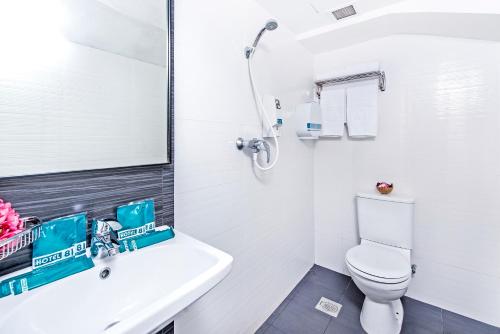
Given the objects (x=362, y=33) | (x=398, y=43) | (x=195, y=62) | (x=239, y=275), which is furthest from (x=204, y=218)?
(x=398, y=43)

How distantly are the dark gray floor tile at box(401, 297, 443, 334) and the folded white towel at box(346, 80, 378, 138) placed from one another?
129 cm

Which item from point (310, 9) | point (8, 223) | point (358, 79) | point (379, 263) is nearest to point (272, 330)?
point (379, 263)

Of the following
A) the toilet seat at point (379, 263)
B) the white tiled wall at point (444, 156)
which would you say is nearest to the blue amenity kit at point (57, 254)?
the toilet seat at point (379, 263)

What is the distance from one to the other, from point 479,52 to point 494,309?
5.44 ft

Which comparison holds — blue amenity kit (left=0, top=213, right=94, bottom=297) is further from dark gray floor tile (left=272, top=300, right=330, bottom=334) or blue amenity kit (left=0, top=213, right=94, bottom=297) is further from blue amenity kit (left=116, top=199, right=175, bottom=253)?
dark gray floor tile (left=272, top=300, right=330, bottom=334)

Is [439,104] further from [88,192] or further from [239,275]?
[88,192]

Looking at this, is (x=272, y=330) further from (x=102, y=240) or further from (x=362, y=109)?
(x=362, y=109)

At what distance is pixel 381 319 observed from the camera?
149cm

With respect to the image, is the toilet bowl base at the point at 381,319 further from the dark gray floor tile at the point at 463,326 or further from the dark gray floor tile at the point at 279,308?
the dark gray floor tile at the point at 279,308

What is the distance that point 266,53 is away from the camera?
5.12 ft

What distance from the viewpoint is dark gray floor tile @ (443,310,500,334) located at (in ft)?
4.99

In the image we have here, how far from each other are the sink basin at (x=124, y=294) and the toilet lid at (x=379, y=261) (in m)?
1.08

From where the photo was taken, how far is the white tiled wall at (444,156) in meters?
1.54

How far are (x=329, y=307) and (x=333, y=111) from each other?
59.4 inches
